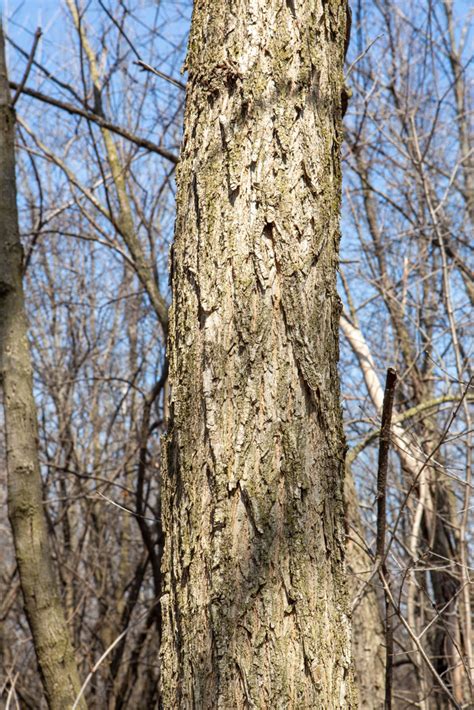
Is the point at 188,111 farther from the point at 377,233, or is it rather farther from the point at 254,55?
the point at 377,233

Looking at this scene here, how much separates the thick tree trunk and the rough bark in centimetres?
140

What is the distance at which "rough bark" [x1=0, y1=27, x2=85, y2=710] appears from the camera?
100 inches

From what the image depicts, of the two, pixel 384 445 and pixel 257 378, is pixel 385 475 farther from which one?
pixel 257 378

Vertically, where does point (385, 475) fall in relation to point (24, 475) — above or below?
below

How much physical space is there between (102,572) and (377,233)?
143 inches

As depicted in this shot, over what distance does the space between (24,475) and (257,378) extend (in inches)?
63.2

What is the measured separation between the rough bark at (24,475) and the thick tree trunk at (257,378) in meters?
1.40

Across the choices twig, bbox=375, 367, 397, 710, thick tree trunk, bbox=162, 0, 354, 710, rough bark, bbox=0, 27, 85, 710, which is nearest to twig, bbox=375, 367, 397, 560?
twig, bbox=375, 367, 397, 710

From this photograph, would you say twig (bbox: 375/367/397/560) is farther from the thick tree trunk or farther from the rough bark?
the rough bark

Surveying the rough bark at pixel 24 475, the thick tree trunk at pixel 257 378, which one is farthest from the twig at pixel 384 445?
the rough bark at pixel 24 475

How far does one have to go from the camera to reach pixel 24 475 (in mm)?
2658

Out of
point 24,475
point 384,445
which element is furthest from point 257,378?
point 24,475

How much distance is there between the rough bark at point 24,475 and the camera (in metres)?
2.55

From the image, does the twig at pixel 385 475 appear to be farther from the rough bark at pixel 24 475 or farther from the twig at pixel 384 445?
the rough bark at pixel 24 475
